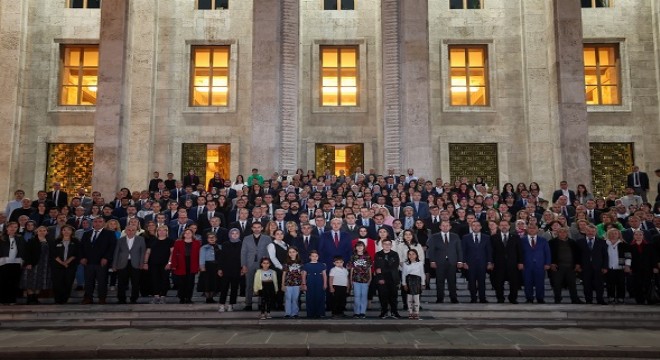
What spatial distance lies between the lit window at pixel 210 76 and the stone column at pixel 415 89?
876 centimetres

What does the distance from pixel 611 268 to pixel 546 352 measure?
16.6 feet

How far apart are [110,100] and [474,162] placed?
1552 cm

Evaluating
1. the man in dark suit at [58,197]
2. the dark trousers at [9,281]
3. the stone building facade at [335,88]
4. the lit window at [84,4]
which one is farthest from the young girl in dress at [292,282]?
the lit window at [84,4]

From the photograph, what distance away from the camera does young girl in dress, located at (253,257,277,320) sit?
12070 mm

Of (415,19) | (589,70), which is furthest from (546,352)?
(589,70)

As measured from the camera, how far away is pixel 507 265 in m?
13.1

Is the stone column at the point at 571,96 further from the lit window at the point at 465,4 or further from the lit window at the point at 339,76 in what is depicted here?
the lit window at the point at 339,76

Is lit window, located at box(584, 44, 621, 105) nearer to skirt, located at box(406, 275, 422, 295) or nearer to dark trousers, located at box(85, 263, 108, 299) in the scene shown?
skirt, located at box(406, 275, 422, 295)

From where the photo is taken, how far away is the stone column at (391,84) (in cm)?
2120

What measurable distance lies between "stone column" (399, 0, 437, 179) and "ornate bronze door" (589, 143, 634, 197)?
939 centimetres

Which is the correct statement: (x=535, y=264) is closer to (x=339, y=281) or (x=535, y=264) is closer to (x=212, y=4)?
(x=339, y=281)

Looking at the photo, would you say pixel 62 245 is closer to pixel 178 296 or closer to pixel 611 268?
pixel 178 296

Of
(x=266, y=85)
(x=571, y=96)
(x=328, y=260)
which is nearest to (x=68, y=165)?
(x=266, y=85)

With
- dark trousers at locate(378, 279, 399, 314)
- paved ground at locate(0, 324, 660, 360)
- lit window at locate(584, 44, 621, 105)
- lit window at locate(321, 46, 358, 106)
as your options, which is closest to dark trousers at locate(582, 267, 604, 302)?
paved ground at locate(0, 324, 660, 360)
